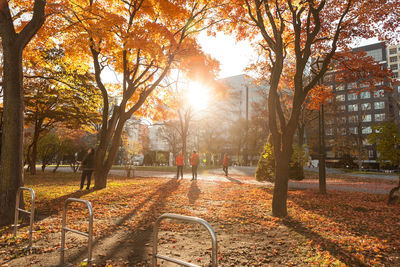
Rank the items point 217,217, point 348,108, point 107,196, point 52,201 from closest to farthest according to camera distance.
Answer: point 217,217
point 52,201
point 107,196
point 348,108

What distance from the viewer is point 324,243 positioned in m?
5.02

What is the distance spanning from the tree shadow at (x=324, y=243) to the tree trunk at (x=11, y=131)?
21.9 ft

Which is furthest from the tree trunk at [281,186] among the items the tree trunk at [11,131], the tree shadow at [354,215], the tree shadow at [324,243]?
the tree trunk at [11,131]

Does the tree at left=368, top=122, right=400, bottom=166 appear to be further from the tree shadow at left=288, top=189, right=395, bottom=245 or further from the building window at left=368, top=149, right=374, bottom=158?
the building window at left=368, top=149, right=374, bottom=158

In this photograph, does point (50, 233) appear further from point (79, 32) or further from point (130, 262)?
point (79, 32)

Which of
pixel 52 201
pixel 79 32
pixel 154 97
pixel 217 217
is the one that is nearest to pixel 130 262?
pixel 217 217

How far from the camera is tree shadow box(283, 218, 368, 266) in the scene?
165 inches

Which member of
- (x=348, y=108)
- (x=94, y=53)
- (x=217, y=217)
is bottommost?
(x=217, y=217)

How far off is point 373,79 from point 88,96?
582 inches

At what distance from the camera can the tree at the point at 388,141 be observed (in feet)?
30.7

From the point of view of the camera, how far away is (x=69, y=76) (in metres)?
15.7

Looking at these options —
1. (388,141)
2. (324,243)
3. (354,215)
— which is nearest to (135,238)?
(324,243)

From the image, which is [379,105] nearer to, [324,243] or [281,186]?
[281,186]

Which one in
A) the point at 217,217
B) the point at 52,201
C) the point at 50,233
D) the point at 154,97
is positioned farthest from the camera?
the point at 154,97
